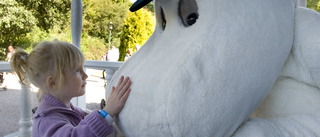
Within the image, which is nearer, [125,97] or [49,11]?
[125,97]

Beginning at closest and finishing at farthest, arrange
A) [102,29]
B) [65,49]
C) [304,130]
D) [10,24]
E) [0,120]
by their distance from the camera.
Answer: [304,130] < [65,49] < [0,120] < [10,24] < [102,29]

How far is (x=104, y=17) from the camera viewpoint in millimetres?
15758

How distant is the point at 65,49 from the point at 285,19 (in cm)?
73

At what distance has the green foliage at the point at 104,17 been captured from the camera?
15.0m

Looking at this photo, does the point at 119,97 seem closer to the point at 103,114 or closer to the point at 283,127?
the point at 103,114

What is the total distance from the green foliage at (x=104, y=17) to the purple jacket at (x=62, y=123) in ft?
45.0

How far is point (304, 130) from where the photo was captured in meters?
0.66

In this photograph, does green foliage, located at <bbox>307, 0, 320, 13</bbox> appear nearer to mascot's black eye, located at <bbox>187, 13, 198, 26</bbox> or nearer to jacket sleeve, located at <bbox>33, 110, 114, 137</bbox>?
mascot's black eye, located at <bbox>187, 13, 198, 26</bbox>

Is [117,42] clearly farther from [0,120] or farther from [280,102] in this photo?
[280,102]

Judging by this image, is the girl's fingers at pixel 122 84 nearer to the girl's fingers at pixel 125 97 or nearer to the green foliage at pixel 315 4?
the girl's fingers at pixel 125 97

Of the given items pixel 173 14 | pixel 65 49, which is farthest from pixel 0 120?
pixel 173 14

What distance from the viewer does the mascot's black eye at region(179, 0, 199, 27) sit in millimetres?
733

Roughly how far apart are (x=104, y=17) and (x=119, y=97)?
15584 mm

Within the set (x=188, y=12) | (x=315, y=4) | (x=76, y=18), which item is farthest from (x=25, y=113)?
(x=315, y=4)
